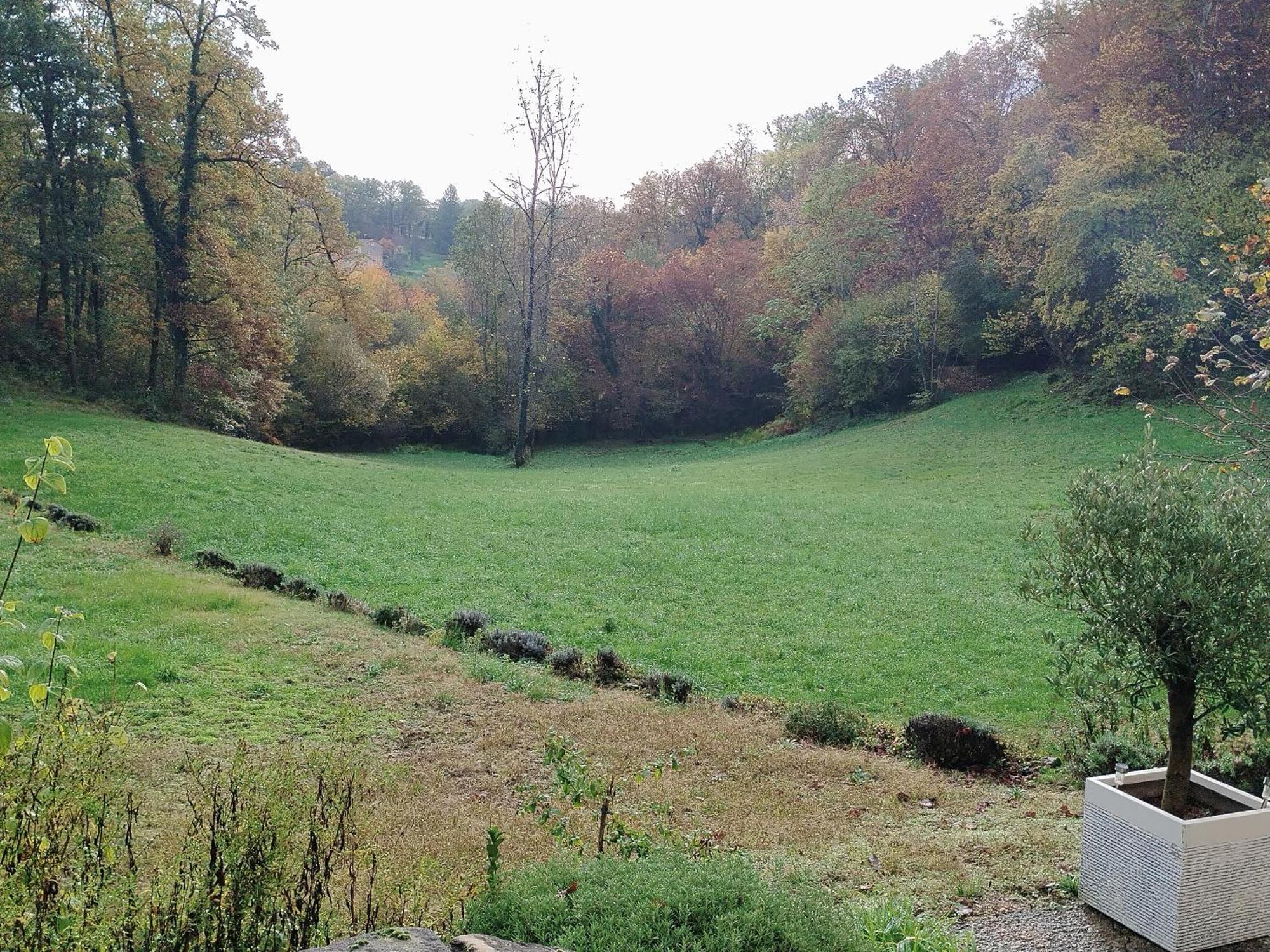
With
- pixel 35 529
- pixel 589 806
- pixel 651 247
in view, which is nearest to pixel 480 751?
pixel 589 806

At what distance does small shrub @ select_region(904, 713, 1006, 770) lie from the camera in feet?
27.1

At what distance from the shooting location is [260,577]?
13406 millimetres

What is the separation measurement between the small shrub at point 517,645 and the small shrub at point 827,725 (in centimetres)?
359

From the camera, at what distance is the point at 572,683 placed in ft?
34.1

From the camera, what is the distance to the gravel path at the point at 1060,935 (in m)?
4.36

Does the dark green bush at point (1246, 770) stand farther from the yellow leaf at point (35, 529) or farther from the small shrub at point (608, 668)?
the yellow leaf at point (35, 529)

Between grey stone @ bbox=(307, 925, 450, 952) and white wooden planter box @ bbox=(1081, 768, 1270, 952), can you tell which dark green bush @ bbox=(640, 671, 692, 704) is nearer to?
white wooden planter box @ bbox=(1081, 768, 1270, 952)

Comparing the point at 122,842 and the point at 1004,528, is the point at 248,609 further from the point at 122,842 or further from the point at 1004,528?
the point at 1004,528

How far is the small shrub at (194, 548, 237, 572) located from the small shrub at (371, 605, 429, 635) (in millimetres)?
3143

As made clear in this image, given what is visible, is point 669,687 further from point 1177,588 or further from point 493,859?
point 1177,588

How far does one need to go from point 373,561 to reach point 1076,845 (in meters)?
12.8

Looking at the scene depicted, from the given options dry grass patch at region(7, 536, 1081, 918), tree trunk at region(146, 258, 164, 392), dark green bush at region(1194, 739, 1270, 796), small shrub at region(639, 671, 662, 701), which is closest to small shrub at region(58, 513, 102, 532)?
dry grass patch at region(7, 536, 1081, 918)

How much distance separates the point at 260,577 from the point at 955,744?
10448mm

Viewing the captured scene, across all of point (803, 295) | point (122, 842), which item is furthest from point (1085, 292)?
→ point (122, 842)
